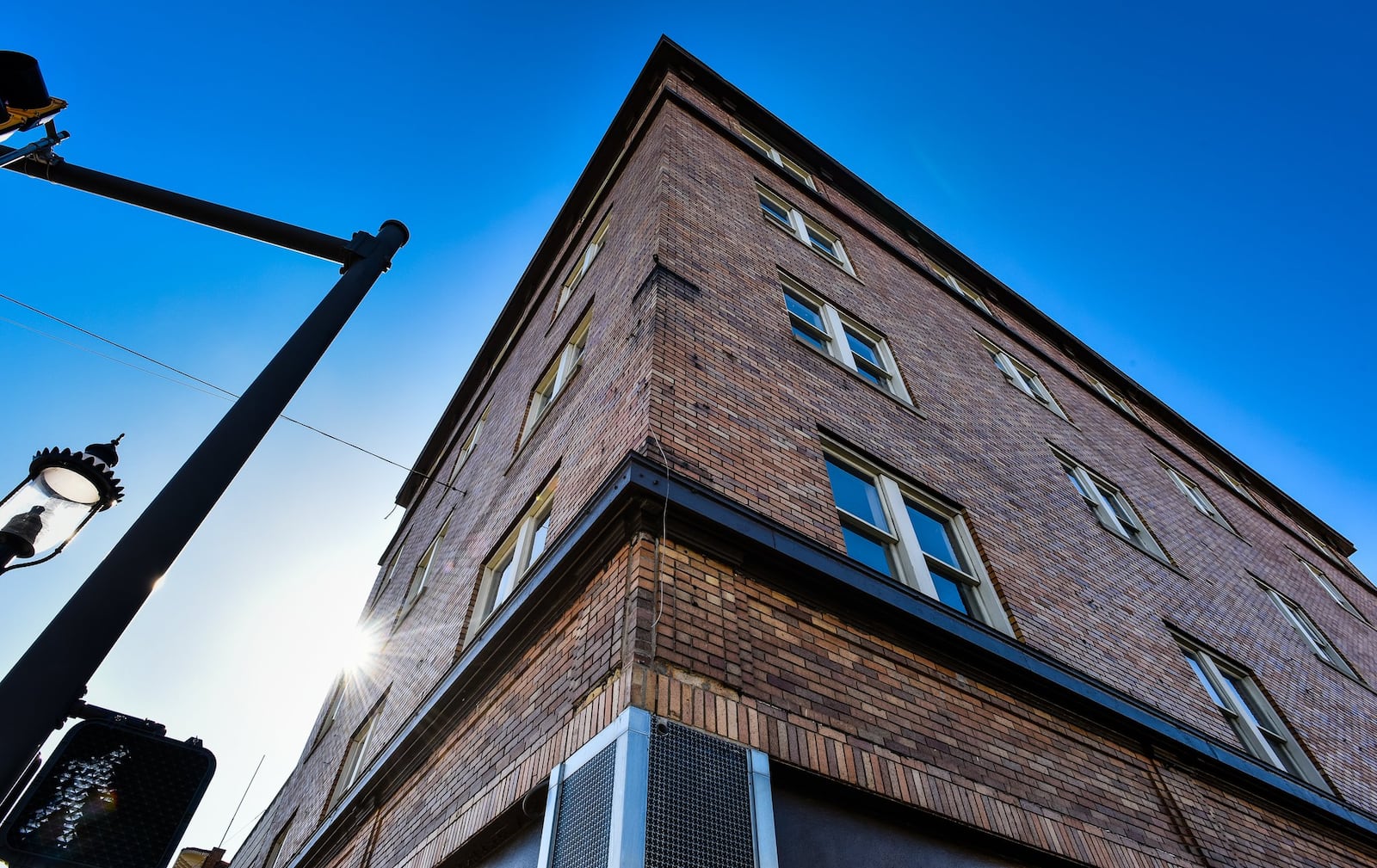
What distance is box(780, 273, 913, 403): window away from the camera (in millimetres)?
9438

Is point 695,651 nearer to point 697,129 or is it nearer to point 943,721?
point 943,721

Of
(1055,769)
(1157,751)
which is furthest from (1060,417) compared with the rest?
(1055,769)

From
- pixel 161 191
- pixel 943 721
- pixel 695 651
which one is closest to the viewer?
pixel 161 191

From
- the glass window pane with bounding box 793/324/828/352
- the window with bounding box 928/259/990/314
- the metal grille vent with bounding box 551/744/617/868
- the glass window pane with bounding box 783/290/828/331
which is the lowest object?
the metal grille vent with bounding box 551/744/617/868

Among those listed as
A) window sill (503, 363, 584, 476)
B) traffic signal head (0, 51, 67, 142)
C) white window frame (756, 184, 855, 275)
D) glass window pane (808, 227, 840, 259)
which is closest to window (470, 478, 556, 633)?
window sill (503, 363, 584, 476)

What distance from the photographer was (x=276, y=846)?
11930 mm

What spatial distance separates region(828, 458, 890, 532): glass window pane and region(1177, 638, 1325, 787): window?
5.07m

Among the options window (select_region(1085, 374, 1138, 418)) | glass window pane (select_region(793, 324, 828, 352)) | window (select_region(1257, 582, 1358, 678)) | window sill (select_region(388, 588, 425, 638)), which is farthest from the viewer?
window (select_region(1085, 374, 1138, 418))

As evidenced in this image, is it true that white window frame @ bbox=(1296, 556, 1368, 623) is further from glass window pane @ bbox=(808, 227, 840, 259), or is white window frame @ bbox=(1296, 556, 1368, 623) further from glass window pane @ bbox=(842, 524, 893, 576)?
glass window pane @ bbox=(842, 524, 893, 576)

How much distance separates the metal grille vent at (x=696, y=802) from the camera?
11.2ft

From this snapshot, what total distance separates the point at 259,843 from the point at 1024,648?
1500cm

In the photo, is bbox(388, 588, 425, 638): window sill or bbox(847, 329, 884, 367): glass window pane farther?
bbox(388, 588, 425, 638): window sill

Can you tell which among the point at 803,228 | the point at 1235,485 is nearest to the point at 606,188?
the point at 803,228

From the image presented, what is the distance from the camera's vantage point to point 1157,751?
259 inches
